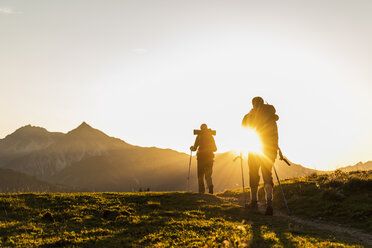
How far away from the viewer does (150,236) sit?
7148 mm

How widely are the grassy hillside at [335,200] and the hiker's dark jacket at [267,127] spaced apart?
3.16m

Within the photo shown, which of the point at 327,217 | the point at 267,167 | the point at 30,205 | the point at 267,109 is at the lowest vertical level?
the point at 327,217

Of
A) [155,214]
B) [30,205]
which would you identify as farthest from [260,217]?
[30,205]

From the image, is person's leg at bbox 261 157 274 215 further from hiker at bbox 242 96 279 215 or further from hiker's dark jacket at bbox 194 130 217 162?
hiker's dark jacket at bbox 194 130 217 162

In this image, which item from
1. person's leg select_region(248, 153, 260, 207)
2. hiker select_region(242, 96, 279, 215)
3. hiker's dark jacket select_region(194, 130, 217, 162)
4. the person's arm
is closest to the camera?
hiker select_region(242, 96, 279, 215)

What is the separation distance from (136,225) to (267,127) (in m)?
7.04

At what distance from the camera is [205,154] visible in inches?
699

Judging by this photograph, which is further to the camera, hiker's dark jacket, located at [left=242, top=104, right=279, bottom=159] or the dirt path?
hiker's dark jacket, located at [left=242, top=104, right=279, bottom=159]

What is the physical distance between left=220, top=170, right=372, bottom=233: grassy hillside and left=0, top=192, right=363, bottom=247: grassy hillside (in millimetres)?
2669

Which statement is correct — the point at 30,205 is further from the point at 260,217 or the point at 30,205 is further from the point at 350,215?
the point at 350,215

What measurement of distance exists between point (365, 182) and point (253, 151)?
19.9 ft

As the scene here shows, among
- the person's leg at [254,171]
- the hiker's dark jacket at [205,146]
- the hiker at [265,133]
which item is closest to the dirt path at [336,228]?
the person's leg at [254,171]

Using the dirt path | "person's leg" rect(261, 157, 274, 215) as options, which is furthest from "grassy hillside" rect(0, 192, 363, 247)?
"person's leg" rect(261, 157, 274, 215)

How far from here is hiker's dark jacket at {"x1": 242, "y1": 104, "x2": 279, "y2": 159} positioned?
12336mm
